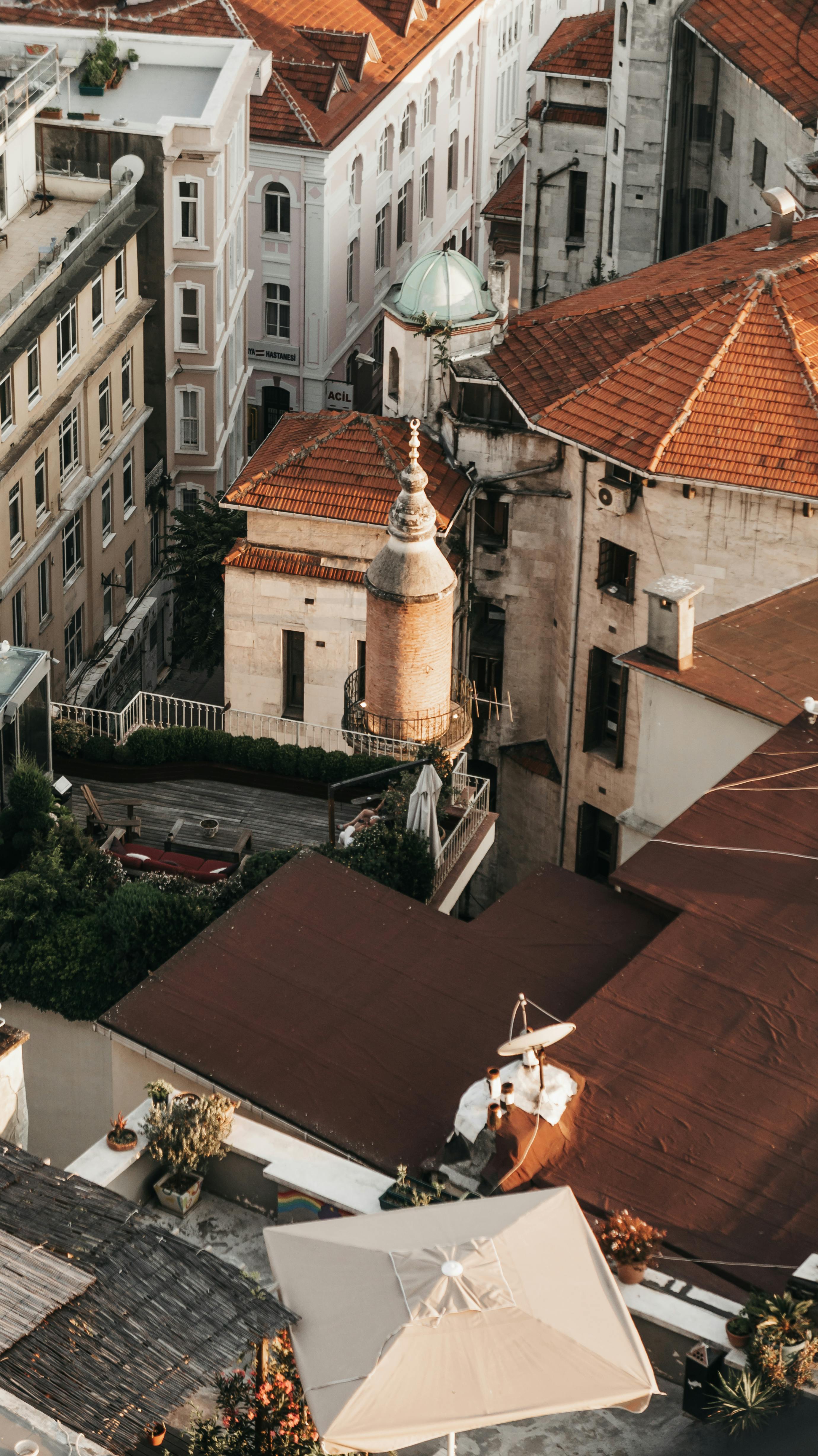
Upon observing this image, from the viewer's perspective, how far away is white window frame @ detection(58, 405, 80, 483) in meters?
58.7

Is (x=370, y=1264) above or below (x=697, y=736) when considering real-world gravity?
above

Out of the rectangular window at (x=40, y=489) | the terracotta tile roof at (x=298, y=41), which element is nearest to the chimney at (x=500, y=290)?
the rectangular window at (x=40, y=489)

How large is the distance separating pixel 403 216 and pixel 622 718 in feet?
144

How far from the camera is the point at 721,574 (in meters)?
49.1

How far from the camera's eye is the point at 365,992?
3130 cm

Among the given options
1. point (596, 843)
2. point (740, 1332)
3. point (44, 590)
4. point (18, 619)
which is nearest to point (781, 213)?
point (596, 843)

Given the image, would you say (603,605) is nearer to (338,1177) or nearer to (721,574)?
(721,574)

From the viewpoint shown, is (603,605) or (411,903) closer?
(411,903)

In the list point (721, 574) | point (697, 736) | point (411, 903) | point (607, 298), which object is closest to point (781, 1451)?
point (411, 903)

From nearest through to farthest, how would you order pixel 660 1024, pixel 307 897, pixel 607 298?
pixel 660 1024
pixel 307 897
pixel 607 298

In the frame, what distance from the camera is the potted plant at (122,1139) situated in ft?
82.5

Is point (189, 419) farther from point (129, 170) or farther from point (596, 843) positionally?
point (596, 843)

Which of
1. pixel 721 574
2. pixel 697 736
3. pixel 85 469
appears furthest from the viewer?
pixel 85 469

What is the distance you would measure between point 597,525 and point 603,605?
6.39 feet
